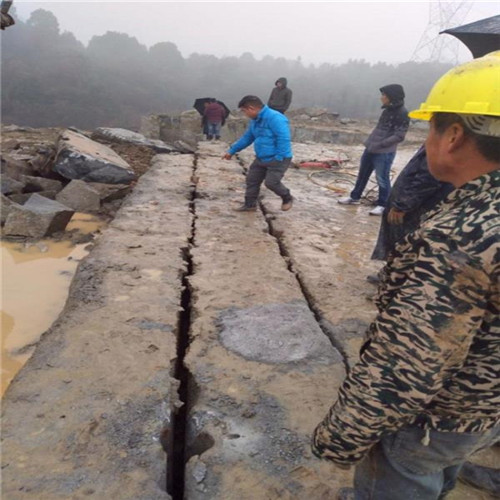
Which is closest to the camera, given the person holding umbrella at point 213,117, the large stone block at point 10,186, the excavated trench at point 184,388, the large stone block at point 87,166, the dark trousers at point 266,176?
the excavated trench at point 184,388

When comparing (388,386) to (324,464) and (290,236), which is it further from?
(290,236)

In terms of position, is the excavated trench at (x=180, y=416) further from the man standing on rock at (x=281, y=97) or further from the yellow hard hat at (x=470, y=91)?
the man standing on rock at (x=281, y=97)

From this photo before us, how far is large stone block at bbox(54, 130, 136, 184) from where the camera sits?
6699mm

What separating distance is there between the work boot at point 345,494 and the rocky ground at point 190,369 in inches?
2.0

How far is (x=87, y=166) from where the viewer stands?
22.1 feet

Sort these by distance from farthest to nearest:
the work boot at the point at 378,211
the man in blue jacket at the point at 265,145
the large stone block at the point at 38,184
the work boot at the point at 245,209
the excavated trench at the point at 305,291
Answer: the large stone block at the point at 38,184
the work boot at the point at 378,211
the work boot at the point at 245,209
the man in blue jacket at the point at 265,145
the excavated trench at the point at 305,291

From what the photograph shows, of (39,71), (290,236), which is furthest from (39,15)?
(290,236)

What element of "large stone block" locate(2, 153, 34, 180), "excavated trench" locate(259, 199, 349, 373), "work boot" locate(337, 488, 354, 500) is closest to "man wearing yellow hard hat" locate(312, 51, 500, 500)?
"work boot" locate(337, 488, 354, 500)

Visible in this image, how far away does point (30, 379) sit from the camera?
83.2 inches

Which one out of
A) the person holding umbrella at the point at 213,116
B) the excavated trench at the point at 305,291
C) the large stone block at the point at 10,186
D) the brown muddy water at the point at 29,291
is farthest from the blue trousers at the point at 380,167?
the person holding umbrella at the point at 213,116

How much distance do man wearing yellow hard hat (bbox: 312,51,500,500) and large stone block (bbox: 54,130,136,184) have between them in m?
6.31

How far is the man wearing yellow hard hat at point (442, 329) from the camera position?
35.7 inches

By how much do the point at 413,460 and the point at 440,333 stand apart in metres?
0.43

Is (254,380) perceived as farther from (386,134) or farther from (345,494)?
(386,134)
